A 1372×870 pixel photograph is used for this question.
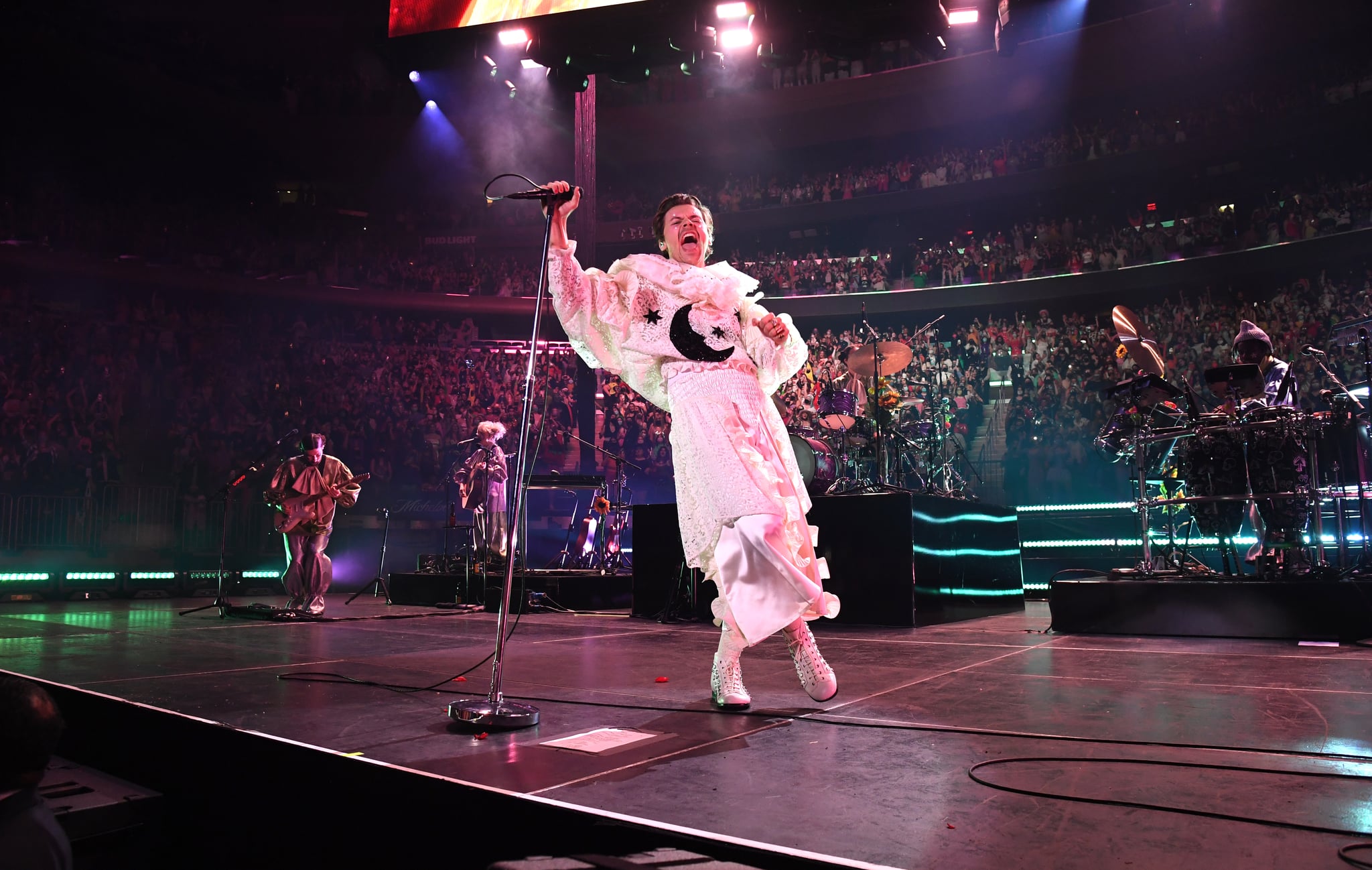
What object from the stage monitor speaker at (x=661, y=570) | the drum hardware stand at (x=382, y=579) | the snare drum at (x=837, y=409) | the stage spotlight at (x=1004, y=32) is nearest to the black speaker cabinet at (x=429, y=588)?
the drum hardware stand at (x=382, y=579)

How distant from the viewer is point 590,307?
306 centimetres

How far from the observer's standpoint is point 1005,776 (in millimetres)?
1796

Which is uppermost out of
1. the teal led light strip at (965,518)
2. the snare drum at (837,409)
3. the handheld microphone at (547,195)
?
the snare drum at (837,409)

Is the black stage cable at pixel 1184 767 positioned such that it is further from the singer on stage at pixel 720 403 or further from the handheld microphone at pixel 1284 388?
the handheld microphone at pixel 1284 388

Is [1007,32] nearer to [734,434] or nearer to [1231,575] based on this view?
[1231,575]

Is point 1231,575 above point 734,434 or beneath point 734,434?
beneath

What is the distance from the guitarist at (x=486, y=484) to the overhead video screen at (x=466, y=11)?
427 centimetres

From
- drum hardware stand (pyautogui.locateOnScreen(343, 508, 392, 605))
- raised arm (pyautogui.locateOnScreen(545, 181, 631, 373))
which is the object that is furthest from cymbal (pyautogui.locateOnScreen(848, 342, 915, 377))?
raised arm (pyautogui.locateOnScreen(545, 181, 631, 373))

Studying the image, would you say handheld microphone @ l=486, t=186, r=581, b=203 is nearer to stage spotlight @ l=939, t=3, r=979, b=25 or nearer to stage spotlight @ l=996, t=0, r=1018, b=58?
stage spotlight @ l=939, t=3, r=979, b=25

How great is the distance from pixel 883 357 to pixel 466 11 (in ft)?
18.1

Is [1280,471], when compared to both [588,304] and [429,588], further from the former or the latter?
[429,588]

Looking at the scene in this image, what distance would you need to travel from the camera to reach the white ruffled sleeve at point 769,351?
118 inches

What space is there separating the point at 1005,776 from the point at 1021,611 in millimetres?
6645

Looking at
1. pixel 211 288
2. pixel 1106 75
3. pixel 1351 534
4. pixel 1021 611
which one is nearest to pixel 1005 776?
pixel 1021 611
